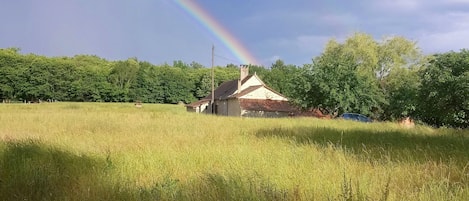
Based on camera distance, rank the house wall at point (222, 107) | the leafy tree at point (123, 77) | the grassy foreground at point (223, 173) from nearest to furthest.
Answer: the grassy foreground at point (223, 173) → the house wall at point (222, 107) → the leafy tree at point (123, 77)

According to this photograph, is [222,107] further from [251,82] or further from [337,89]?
[337,89]

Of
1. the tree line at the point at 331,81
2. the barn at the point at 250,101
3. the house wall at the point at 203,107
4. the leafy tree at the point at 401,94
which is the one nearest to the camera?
the tree line at the point at 331,81

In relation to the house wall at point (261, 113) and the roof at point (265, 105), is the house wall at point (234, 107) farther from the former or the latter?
the house wall at point (261, 113)

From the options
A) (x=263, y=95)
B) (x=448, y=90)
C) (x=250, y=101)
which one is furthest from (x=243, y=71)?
(x=448, y=90)

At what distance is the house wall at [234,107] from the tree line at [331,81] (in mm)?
7860

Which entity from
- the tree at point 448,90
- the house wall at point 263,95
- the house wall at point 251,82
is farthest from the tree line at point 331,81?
the house wall at point 251,82

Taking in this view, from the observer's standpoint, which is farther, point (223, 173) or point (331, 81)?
point (331, 81)

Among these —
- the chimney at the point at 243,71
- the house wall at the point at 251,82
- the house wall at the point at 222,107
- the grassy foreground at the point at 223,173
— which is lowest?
the grassy foreground at the point at 223,173

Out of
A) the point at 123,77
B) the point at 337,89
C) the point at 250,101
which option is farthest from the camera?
the point at 123,77

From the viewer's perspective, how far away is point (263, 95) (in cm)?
5778

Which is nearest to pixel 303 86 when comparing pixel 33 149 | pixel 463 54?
pixel 463 54

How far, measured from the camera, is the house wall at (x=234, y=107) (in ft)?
181

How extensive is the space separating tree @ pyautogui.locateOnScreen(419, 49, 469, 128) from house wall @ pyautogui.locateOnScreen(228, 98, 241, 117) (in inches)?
1061

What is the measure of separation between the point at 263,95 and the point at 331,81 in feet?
53.8
